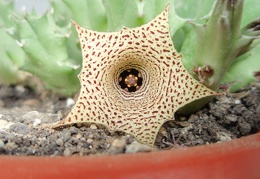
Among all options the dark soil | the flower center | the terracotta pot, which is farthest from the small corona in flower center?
the terracotta pot

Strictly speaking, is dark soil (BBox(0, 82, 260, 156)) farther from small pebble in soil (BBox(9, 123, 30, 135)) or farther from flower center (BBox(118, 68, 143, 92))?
flower center (BBox(118, 68, 143, 92))

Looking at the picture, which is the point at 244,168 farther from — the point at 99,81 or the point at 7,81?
the point at 7,81

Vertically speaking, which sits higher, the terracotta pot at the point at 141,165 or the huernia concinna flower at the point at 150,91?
the huernia concinna flower at the point at 150,91

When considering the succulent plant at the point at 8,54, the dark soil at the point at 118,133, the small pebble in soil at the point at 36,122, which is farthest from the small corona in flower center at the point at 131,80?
the succulent plant at the point at 8,54

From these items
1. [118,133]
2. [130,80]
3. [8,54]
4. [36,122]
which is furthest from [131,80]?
[8,54]

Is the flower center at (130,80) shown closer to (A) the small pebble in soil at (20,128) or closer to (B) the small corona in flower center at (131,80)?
(B) the small corona in flower center at (131,80)

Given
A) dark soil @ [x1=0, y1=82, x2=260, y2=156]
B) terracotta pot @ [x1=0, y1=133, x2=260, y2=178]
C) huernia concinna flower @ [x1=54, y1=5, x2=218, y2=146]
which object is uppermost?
huernia concinna flower @ [x1=54, y1=5, x2=218, y2=146]
